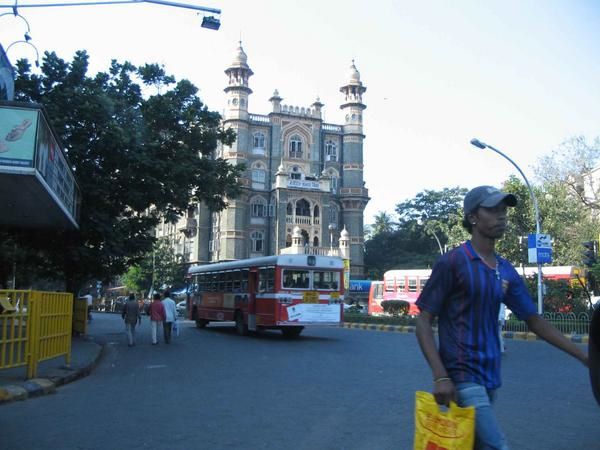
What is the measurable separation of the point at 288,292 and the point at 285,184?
4223cm

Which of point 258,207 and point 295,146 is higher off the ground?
point 295,146

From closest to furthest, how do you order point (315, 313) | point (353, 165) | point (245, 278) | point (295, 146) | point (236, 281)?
point (315, 313) → point (245, 278) → point (236, 281) → point (295, 146) → point (353, 165)

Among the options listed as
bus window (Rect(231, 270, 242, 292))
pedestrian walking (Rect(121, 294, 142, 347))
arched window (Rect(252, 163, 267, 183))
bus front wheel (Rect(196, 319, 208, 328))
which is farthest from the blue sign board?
pedestrian walking (Rect(121, 294, 142, 347))

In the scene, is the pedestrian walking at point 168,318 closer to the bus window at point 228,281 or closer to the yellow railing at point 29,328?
the bus window at point 228,281

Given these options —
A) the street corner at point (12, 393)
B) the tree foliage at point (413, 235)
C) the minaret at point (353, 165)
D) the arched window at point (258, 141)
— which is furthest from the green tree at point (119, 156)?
the tree foliage at point (413, 235)

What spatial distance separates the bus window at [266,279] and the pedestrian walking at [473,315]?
53.6 feet

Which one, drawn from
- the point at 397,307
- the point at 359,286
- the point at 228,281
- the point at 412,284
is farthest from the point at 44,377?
the point at 359,286

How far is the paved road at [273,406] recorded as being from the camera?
20.3 feet

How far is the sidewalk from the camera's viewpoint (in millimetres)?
8703

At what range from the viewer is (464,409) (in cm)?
279

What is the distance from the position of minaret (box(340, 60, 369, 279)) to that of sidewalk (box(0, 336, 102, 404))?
52.6 metres

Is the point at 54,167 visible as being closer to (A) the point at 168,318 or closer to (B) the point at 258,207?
(A) the point at 168,318

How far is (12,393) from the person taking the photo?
8570 millimetres

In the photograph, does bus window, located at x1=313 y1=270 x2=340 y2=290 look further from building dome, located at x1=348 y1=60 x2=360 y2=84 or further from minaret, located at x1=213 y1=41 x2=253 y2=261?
building dome, located at x1=348 y1=60 x2=360 y2=84
